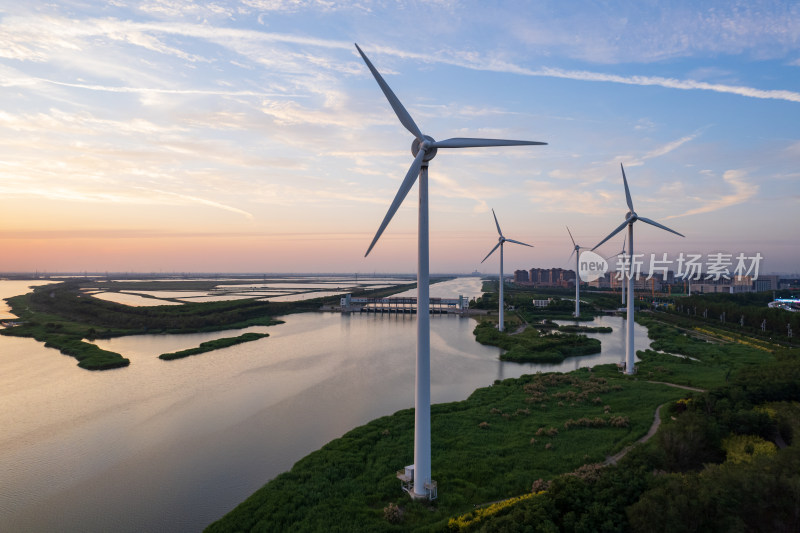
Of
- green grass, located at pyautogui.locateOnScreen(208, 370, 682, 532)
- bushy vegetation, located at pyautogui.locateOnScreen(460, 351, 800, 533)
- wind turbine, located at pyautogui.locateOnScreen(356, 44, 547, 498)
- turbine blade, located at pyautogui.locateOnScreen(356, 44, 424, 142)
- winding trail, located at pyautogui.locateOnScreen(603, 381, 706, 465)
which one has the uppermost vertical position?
turbine blade, located at pyautogui.locateOnScreen(356, 44, 424, 142)

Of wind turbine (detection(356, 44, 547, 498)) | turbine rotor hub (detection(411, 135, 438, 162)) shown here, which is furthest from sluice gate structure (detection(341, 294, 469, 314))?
turbine rotor hub (detection(411, 135, 438, 162))

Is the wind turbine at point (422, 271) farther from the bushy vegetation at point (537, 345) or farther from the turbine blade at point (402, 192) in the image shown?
the bushy vegetation at point (537, 345)

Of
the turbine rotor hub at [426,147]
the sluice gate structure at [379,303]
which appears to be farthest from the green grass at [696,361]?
the sluice gate structure at [379,303]

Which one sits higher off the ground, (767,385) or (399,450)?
(767,385)

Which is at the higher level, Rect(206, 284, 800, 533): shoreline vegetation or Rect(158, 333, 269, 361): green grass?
Rect(206, 284, 800, 533): shoreline vegetation

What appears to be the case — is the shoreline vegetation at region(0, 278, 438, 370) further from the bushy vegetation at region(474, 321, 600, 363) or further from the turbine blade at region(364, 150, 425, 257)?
the turbine blade at region(364, 150, 425, 257)

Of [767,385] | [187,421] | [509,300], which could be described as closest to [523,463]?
[767,385]

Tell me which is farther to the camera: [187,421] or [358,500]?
[187,421]

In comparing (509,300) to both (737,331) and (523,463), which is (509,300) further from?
(523,463)
